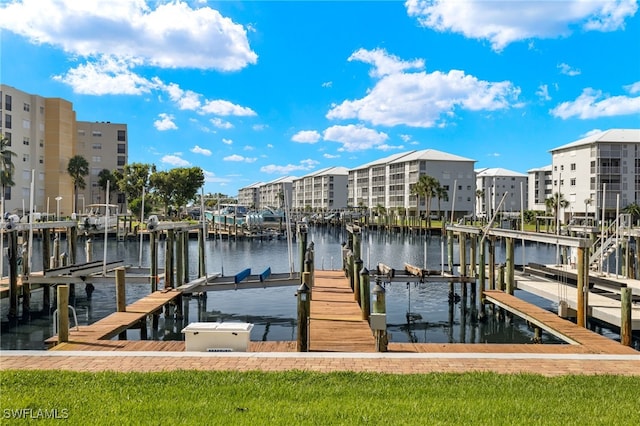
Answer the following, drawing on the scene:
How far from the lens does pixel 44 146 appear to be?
8781 cm

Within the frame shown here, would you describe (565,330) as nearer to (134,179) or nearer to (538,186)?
(134,179)

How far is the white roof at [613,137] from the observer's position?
8430 cm

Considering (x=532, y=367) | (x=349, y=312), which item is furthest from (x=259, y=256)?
(x=532, y=367)

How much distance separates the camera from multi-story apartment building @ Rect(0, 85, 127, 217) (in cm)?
7888

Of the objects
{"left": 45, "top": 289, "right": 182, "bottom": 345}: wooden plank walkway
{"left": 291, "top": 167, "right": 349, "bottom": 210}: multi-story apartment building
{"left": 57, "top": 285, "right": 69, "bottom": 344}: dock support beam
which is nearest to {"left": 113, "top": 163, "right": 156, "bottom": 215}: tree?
{"left": 291, "top": 167, "right": 349, "bottom": 210}: multi-story apartment building

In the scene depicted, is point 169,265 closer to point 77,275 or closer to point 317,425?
point 77,275

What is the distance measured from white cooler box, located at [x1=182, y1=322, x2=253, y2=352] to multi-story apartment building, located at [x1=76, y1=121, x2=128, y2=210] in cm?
9558

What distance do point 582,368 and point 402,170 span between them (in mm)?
110505

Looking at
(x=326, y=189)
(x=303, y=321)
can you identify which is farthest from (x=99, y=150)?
(x=303, y=321)

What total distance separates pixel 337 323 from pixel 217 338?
15.4ft

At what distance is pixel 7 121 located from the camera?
7831 cm

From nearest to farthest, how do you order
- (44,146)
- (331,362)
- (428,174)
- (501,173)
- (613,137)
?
(331,362) < (613,137) < (44,146) < (428,174) < (501,173)

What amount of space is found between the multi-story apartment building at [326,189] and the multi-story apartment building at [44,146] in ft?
237

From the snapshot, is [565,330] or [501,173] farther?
[501,173]
